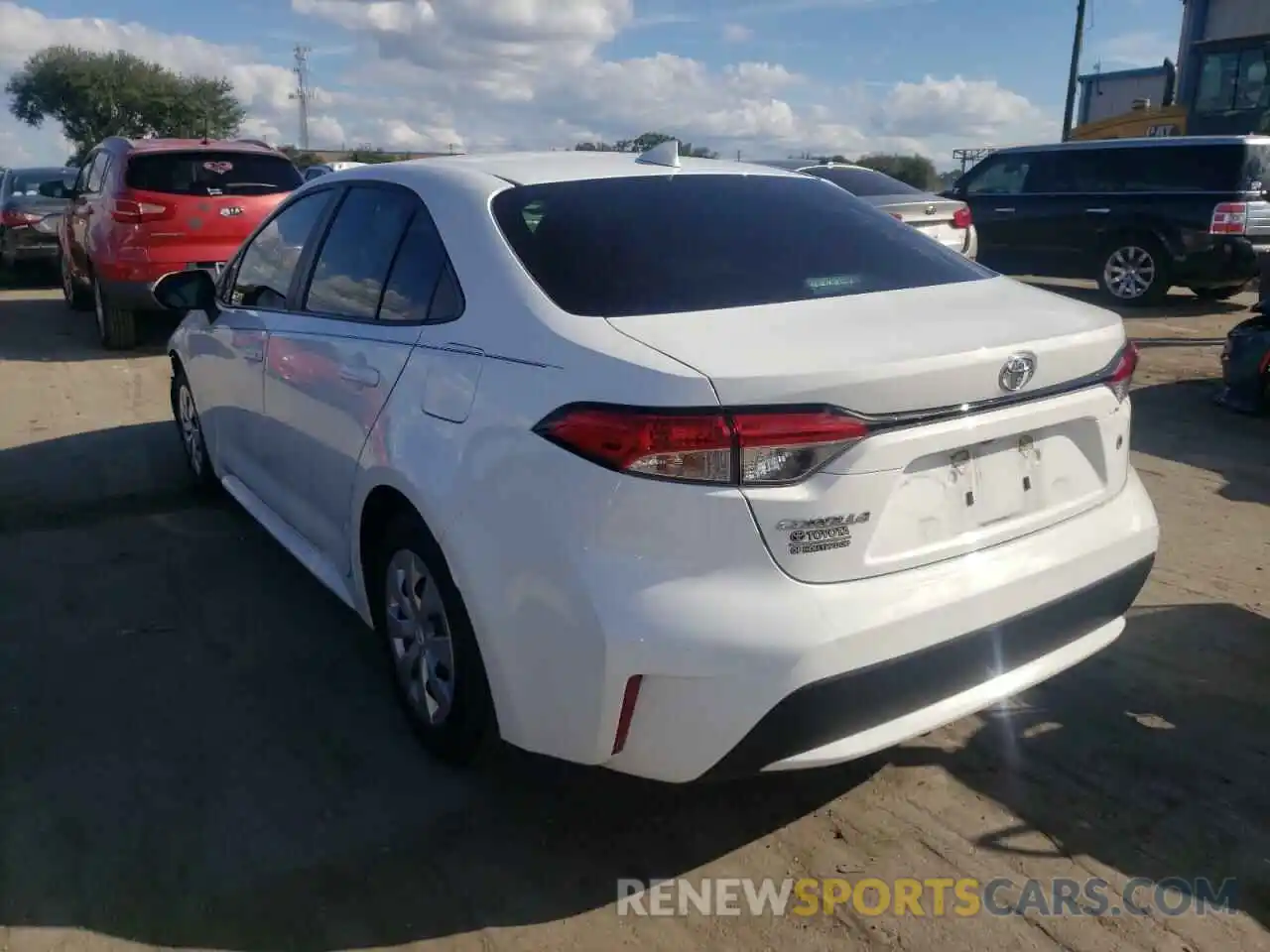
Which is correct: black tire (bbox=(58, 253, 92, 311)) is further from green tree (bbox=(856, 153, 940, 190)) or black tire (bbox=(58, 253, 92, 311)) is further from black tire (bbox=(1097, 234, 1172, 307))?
green tree (bbox=(856, 153, 940, 190))

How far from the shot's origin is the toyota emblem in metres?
2.50

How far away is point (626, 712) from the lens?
7.75 ft

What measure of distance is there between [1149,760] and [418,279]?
247 cm

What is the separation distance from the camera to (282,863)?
8.98ft

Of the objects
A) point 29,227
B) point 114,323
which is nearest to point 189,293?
point 114,323

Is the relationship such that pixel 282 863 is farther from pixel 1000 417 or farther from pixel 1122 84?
pixel 1122 84

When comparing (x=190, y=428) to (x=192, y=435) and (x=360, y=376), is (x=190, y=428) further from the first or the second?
(x=360, y=376)

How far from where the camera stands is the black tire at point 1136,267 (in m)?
12.0

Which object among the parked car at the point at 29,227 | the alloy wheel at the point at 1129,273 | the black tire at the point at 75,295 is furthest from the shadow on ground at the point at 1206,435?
the parked car at the point at 29,227

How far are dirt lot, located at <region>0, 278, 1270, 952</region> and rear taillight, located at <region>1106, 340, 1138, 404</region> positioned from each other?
3.42ft

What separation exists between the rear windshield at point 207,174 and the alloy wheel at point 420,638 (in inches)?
286

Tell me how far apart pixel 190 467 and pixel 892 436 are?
4428 mm

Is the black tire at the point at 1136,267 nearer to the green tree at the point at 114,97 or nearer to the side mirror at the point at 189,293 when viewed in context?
the side mirror at the point at 189,293

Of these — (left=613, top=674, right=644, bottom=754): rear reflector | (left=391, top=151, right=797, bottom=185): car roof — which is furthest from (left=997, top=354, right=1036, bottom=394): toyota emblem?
(left=391, top=151, right=797, bottom=185): car roof
